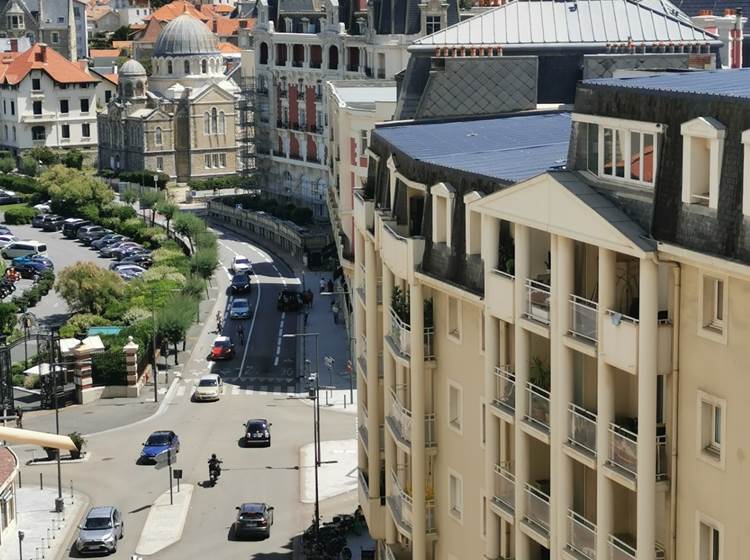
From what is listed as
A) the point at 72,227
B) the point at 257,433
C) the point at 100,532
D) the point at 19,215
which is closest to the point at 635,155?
the point at 100,532

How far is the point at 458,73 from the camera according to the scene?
47.4m

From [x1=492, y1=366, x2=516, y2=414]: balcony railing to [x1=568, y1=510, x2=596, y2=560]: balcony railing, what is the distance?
313 centimetres

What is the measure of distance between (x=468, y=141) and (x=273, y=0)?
96.3 metres

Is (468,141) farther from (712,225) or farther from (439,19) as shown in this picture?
(439,19)

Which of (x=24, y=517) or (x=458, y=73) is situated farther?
(x=24, y=517)

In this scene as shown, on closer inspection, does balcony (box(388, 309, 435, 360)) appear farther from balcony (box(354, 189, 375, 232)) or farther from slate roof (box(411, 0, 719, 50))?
slate roof (box(411, 0, 719, 50))

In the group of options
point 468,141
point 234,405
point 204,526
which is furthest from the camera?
point 234,405

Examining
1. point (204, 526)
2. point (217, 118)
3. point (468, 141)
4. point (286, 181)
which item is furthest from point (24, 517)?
point (217, 118)

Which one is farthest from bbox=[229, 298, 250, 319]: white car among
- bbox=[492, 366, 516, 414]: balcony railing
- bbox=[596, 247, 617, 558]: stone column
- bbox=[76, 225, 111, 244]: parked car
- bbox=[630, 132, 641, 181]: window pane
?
bbox=[630, 132, 641, 181]: window pane

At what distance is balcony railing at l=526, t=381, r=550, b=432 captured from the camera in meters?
30.5

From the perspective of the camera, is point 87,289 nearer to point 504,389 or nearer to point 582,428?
point 504,389

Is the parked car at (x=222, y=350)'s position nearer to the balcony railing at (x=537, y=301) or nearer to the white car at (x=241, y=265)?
the white car at (x=241, y=265)

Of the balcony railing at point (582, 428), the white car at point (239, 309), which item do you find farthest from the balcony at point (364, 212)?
the white car at point (239, 309)

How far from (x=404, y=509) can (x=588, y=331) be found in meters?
11.8
